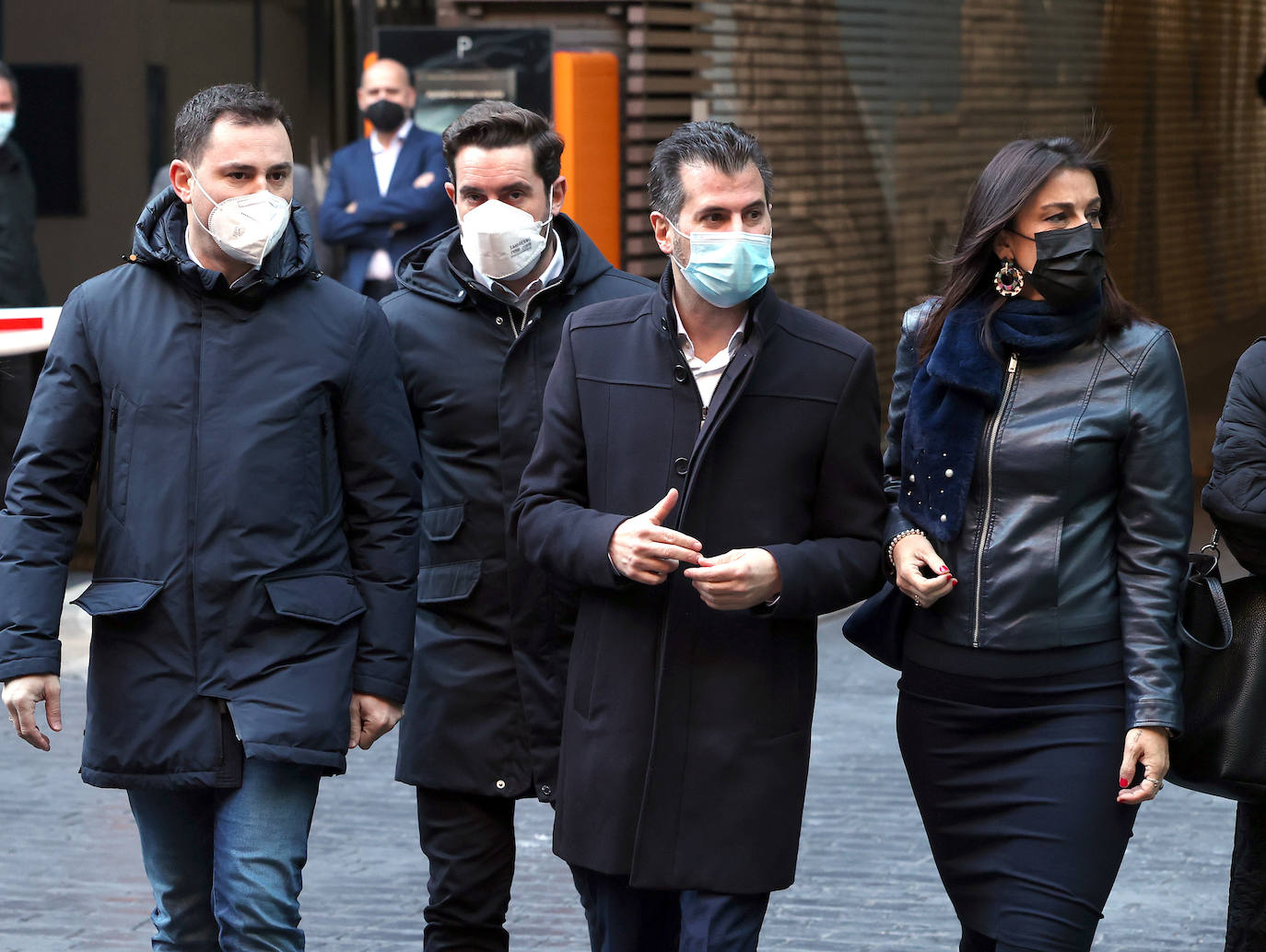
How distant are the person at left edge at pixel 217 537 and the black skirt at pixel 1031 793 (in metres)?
1.12

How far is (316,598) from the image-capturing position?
402cm

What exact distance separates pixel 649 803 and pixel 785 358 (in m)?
0.87

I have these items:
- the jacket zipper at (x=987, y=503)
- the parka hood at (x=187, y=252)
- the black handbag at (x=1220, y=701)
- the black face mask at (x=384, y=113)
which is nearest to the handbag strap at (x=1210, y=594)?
the black handbag at (x=1220, y=701)

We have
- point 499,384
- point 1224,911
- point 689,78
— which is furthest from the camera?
point 689,78

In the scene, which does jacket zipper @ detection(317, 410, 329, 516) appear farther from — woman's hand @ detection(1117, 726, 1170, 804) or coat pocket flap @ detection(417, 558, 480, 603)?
woman's hand @ detection(1117, 726, 1170, 804)

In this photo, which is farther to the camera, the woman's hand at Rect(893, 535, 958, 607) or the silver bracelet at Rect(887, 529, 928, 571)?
the silver bracelet at Rect(887, 529, 928, 571)

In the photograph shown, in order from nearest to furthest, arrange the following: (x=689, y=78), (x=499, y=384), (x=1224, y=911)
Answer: (x=499, y=384)
(x=1224, y=911)
(x=689, y=78)

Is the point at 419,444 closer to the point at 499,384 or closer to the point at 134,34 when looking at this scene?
the point at 499,384

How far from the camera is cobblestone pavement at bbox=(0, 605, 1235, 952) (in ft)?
18.3

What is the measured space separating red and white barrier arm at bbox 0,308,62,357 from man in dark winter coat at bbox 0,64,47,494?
43.0 inches

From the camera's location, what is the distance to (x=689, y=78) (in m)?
10.4

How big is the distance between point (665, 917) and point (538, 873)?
2154 millimetres

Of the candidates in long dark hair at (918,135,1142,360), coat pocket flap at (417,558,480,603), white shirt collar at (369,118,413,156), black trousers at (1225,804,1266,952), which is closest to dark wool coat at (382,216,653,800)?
coat pocket flap at (417,558,480,603)

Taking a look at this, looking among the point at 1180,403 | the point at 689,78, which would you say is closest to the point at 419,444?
the point at 1180,403
